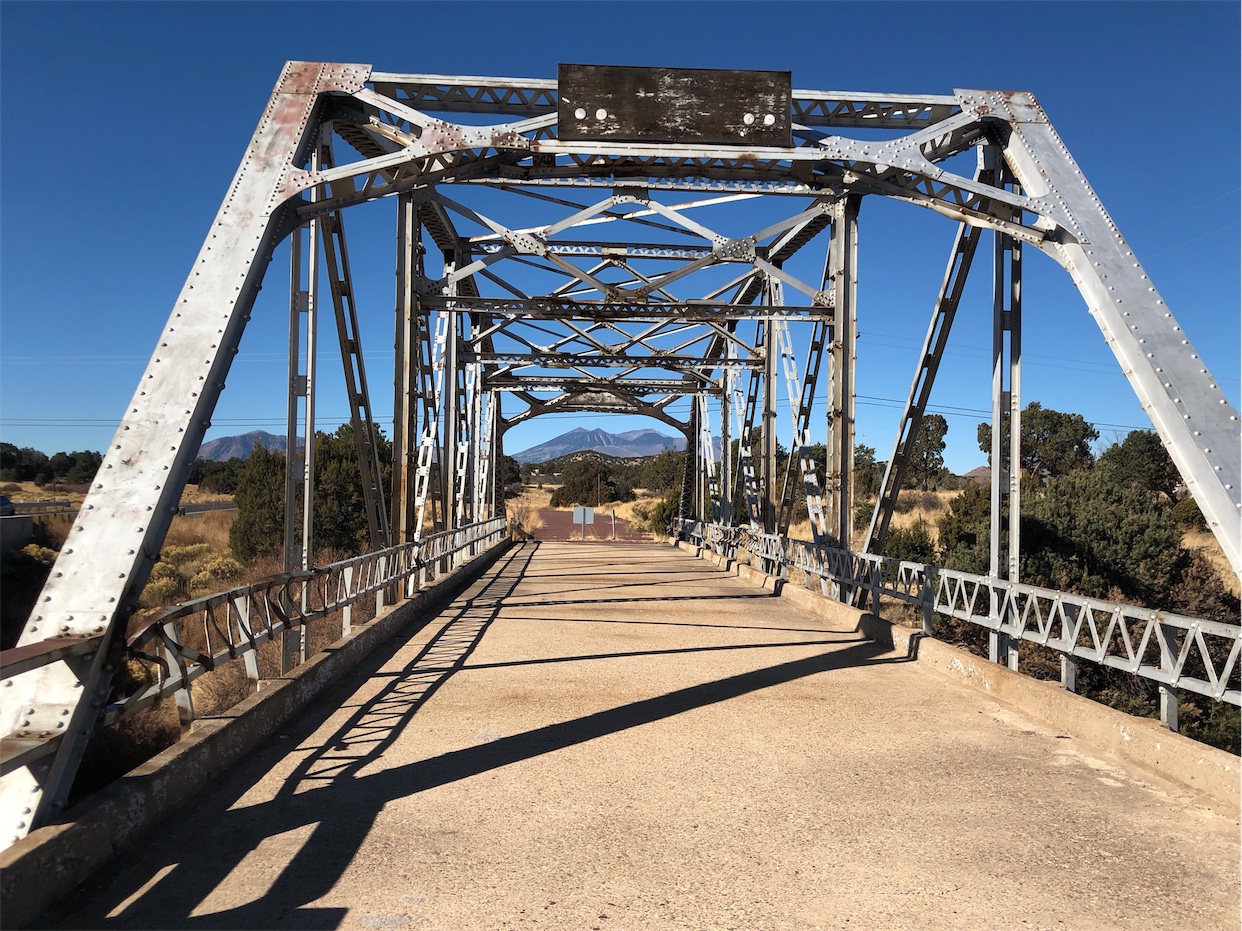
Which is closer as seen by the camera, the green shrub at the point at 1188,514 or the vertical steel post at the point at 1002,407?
the vertical steel post at the point at 1002,407

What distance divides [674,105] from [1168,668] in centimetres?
571

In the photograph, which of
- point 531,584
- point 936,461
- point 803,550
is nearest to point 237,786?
point 803,550

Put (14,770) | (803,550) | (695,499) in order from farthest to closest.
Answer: (695,499), (803,550), (14,770)

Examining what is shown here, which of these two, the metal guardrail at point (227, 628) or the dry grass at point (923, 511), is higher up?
the dry grass at point (923, 511)

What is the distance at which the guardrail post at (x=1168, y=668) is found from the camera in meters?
6.01

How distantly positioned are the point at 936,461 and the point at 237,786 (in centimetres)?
7721

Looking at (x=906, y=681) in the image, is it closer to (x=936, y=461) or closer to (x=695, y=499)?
(x=695, y=499)

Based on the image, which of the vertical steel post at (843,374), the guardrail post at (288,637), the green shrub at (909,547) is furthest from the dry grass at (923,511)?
the guardrail post at (288,637)

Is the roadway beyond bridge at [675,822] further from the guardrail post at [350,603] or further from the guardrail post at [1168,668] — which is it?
the guardrail post at [350,603]

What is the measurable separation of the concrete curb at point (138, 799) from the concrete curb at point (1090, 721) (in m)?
5.87

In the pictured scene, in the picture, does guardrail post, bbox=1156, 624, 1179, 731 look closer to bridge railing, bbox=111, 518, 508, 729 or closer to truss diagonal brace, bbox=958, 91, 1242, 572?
truss diagonal brace, bbox=958, 91, 1242, 572

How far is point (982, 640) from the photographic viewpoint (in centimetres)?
1859

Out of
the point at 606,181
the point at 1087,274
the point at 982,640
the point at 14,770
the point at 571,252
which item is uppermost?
the point at 571,252

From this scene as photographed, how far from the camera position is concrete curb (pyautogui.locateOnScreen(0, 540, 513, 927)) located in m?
3.79
